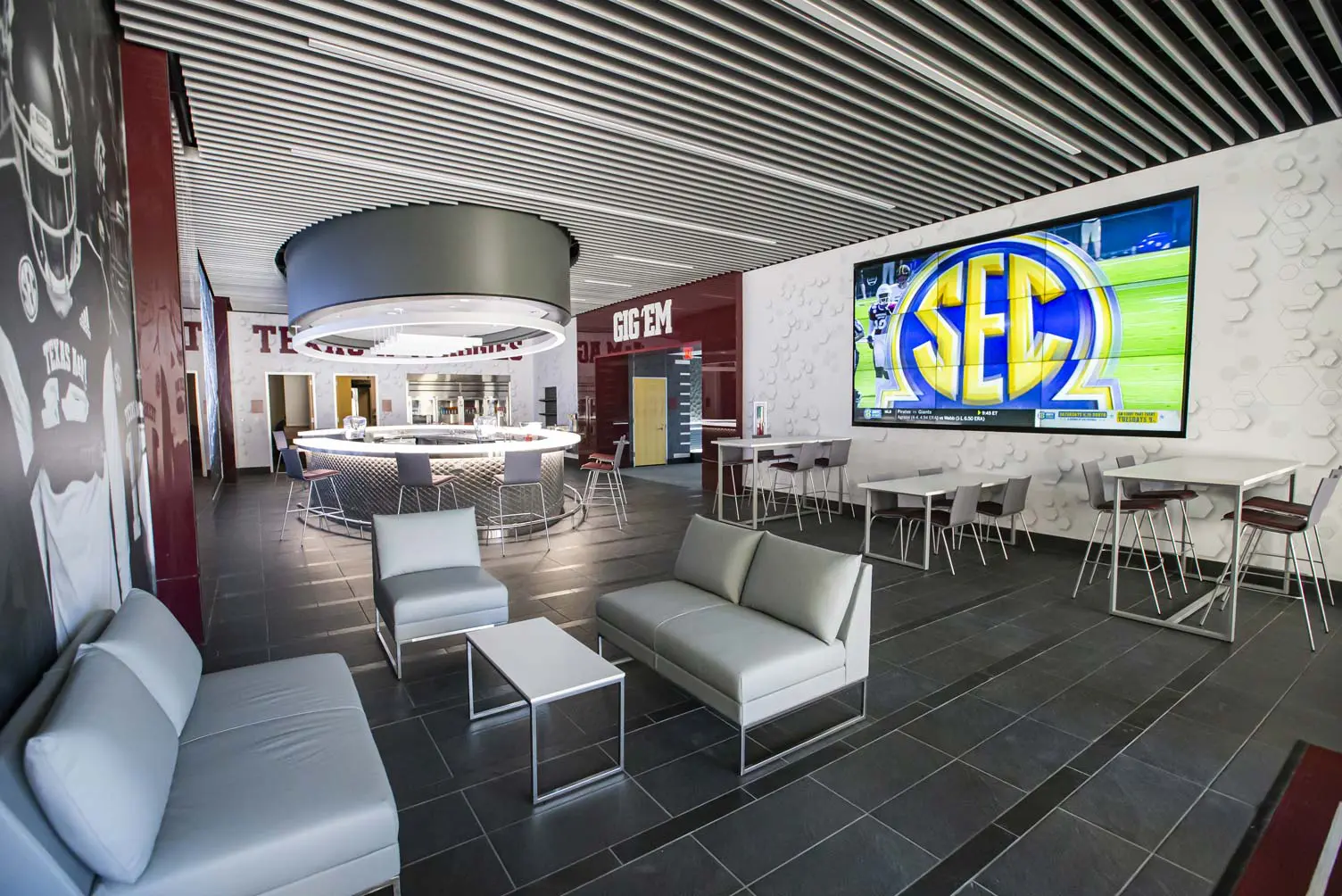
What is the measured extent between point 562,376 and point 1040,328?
437 inches

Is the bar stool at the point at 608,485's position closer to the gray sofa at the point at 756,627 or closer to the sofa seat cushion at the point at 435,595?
the sofa seat cushion at the point at 435,595

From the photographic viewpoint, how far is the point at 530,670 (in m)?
2.67

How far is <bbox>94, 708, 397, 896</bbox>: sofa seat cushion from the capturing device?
1.58 m

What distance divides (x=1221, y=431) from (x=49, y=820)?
Answer: 7.33 m

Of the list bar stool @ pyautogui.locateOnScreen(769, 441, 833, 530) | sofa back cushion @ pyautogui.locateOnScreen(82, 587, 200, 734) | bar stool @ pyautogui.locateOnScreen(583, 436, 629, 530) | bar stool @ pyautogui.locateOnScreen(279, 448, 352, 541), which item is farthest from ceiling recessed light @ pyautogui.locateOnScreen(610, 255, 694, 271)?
sofa back cushion @ pyautogui.locateOnScreen(82, 587, 200, 734)

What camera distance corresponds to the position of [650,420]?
1427cm

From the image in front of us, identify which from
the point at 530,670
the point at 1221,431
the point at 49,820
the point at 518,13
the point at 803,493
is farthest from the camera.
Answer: the point at 803,493

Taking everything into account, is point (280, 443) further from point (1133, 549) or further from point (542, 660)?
→ point (1133, 549)

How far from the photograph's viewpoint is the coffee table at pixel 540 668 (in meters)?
2.48

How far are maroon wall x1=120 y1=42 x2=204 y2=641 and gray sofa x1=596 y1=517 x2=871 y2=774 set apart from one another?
2.63 metres

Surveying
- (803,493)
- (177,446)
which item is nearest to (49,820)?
(177,446)

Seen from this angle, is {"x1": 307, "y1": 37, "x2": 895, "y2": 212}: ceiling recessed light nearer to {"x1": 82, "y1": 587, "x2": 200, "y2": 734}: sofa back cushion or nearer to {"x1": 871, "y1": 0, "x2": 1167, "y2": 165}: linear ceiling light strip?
{"x1": 871, "y1": 0, "x2": 1167, "y2": 165}: linear ceiling light strip

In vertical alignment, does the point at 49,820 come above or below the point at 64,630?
below

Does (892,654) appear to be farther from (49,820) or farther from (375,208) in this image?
(375,208)
